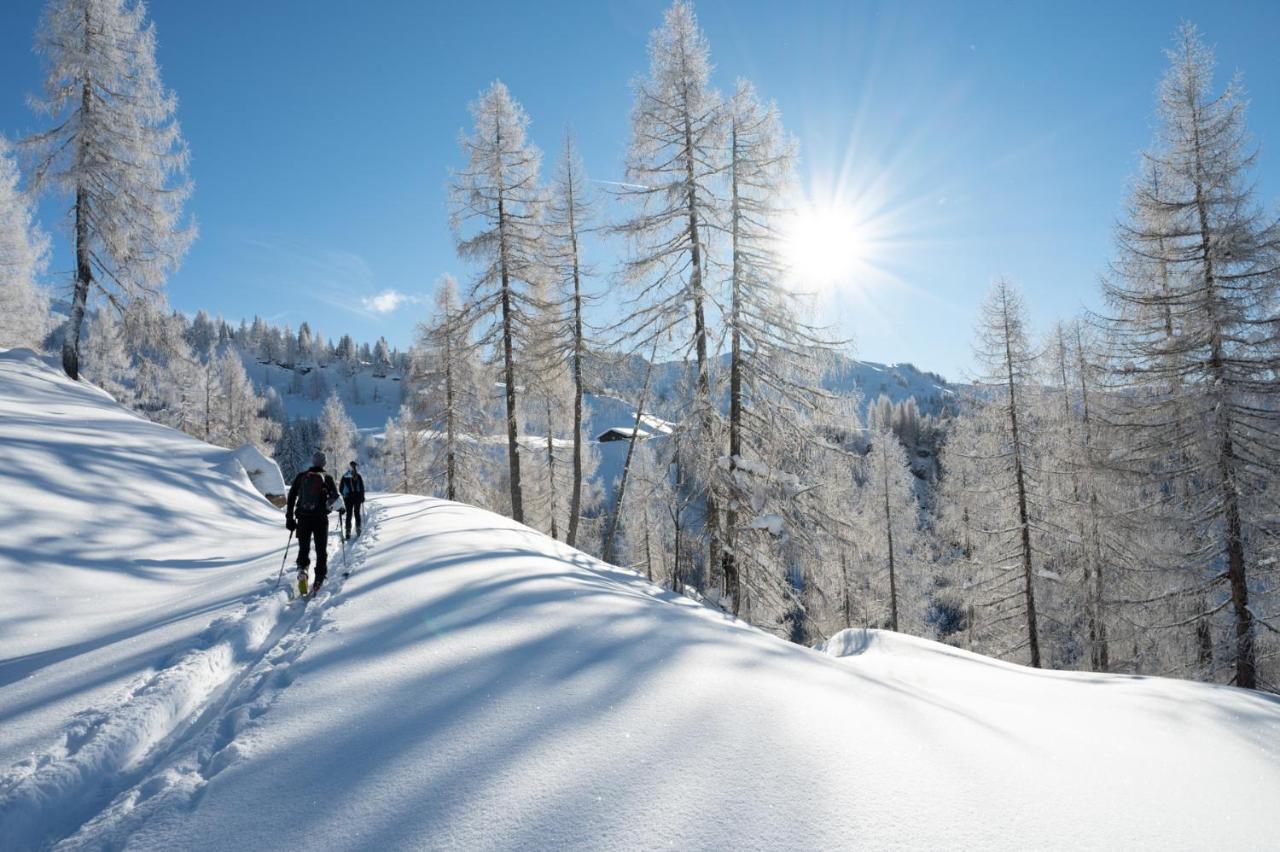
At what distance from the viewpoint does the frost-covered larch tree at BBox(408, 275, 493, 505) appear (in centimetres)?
2034

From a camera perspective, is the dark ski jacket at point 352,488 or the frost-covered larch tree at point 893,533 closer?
the dark ski jacket at point 352,488

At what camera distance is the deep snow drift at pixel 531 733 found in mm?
2154

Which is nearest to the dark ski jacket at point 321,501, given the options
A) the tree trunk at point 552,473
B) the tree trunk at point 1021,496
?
the tree trunk at point 552,473

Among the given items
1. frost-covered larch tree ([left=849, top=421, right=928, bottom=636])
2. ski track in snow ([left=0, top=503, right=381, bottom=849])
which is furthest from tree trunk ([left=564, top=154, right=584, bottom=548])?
frost-covered larch tree ([left=849, top=421, right=928, bottom=636])

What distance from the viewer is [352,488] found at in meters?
10.4

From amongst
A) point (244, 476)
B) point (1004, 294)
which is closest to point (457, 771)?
point (244, 476)

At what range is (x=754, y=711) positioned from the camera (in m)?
2.90

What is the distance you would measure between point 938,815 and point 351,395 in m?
153

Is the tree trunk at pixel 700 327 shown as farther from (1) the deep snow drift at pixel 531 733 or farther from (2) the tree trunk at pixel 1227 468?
(2) the tree trunk at pixel 1227 468

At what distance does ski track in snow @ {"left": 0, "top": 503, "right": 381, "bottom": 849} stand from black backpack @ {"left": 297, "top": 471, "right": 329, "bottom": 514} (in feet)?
7.12

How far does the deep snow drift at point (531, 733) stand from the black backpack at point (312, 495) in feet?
4.05

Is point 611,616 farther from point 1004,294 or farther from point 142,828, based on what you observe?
point 1004,294

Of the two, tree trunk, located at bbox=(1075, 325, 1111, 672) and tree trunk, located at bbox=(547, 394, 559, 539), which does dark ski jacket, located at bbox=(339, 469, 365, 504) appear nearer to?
tree trunk, located at bbox=(547, 394, 559, 539)

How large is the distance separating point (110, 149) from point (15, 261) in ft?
40.3
